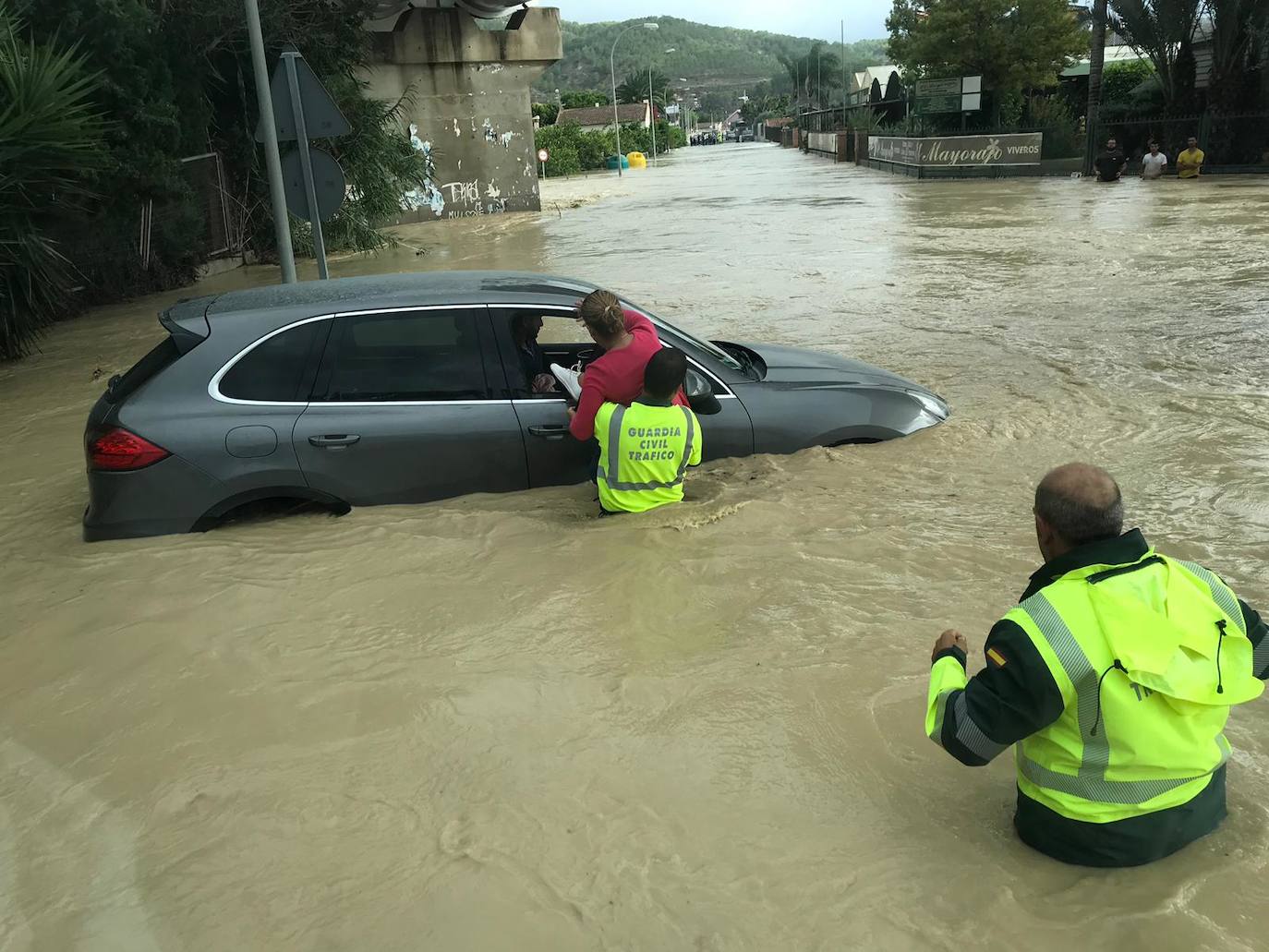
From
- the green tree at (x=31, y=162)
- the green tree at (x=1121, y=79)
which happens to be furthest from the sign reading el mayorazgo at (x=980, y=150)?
the green tree at (x=31, y=162)

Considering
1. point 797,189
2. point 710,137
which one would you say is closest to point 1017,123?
point 797,189

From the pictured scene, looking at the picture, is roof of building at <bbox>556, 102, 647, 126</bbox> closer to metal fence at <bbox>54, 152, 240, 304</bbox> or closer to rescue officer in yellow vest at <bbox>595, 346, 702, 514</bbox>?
metal fence at <bbox>54, 152, 240, 304</bbox>

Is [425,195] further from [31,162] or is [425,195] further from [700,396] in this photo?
[700,396]

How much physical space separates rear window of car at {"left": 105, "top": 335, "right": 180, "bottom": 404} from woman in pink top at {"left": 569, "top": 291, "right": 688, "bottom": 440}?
1.98 metres

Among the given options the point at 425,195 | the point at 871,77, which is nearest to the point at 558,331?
the point at 425,195

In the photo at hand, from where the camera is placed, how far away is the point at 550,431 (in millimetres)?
5457

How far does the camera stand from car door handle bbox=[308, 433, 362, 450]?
5168mm

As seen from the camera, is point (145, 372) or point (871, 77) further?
point (871, 77)

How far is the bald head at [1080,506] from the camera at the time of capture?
2545 millimetres

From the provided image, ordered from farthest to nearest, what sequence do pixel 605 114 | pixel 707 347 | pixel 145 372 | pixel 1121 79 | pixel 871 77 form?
pixel 605 114 < pixel 871 77 < pixel 1121 79 < pixel 707 347 < pixel 145 372

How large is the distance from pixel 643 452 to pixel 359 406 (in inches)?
56.3

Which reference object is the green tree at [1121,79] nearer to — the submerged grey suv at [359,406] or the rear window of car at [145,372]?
the submerged grey suv at [359,406]

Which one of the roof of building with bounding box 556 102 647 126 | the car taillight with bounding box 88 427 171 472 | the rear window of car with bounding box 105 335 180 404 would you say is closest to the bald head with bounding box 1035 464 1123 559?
the car taillight with bounding box 88 427 171 472

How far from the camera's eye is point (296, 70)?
8.28 meters
